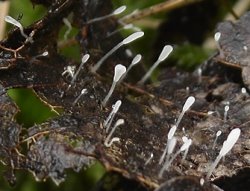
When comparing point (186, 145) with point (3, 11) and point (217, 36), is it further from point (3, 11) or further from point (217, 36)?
point (3, 11)

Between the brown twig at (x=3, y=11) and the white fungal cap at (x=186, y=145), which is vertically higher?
the brown twig at (x=3, y=11)

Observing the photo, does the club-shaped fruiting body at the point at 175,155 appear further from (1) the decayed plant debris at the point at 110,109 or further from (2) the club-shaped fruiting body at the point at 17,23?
(2) the club-shaped fruiting body at the point at 17,23

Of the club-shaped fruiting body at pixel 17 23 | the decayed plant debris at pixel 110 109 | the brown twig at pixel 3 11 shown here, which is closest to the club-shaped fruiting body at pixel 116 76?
the decayed plant debris at pixel 110 109

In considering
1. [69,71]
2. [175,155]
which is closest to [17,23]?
[69,71]

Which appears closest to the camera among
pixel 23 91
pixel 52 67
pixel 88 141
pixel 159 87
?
pixel 88 141

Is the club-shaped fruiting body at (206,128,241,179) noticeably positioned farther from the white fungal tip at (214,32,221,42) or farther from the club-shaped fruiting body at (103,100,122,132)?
the white fungal tip at (214,32,221,42)

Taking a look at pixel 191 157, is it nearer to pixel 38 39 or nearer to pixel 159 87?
pixel 159 87

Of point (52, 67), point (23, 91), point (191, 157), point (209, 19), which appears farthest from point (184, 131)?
point (209, 19)

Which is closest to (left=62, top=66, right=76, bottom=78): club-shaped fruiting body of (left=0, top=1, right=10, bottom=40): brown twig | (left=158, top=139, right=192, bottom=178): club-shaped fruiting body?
(left=158, top=139, right=192, bottom=178): club-shaped fruiting body
